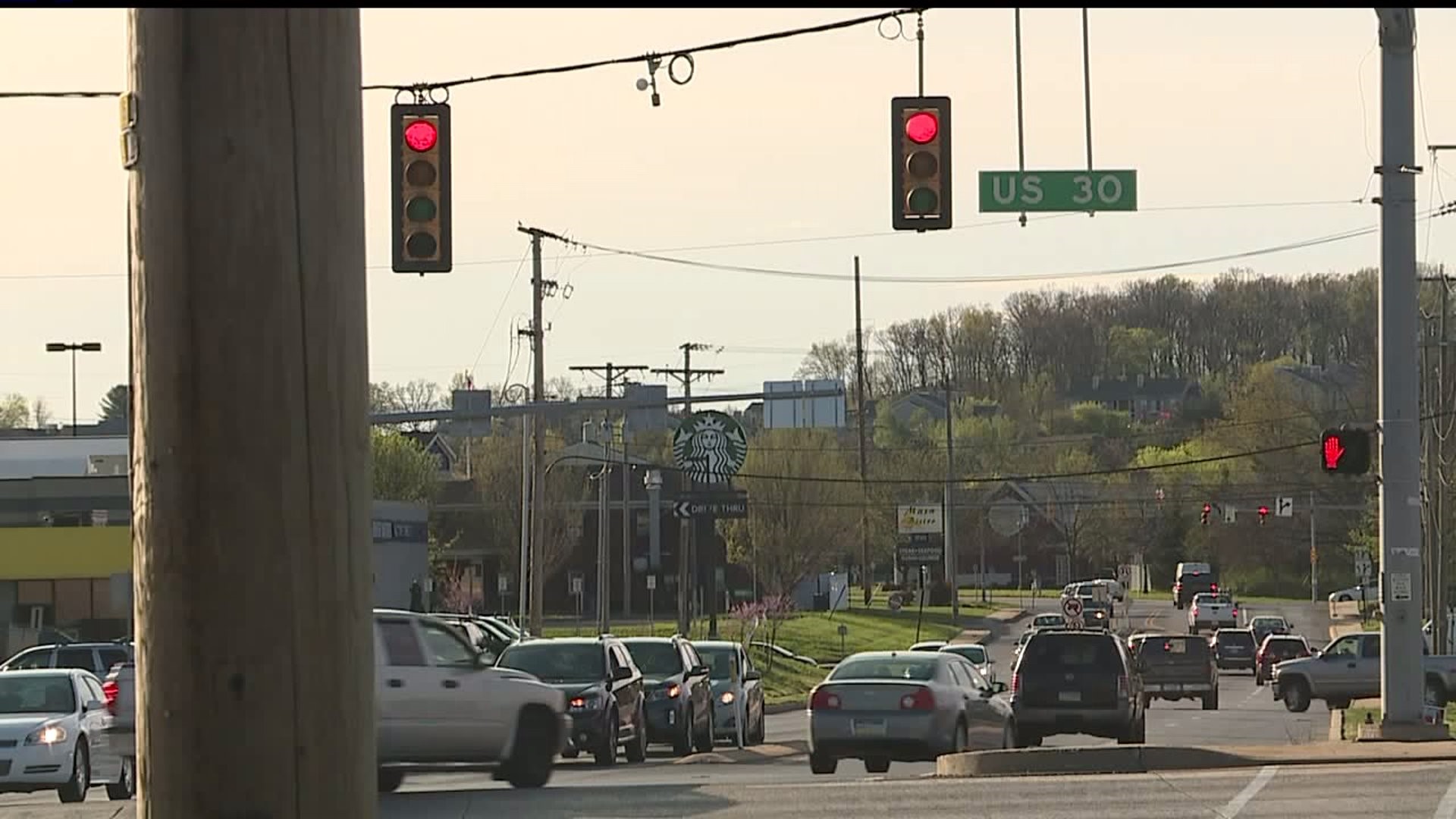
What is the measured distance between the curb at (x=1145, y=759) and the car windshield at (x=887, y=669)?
2995 millimetres

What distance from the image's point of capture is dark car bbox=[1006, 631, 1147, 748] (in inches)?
1045

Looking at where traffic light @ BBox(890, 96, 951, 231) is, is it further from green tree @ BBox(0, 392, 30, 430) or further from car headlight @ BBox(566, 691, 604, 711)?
green tree @ BBox(0, 392, 30, 430)

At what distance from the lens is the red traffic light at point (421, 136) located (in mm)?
19141

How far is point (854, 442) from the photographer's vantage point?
4729 inches

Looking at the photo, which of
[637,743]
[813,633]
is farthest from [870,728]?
[813,633]

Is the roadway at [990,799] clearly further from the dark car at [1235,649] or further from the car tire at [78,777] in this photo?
the dark car at [1235,649]

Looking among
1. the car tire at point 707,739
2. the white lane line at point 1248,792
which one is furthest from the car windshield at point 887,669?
the car tire at point 707,739

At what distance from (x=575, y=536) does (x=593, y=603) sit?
520cm

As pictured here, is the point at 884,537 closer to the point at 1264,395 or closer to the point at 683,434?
the point at 1264,395

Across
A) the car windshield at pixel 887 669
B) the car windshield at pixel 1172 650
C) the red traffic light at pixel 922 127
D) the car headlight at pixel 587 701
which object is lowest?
the car windshield at pixel 1172 650

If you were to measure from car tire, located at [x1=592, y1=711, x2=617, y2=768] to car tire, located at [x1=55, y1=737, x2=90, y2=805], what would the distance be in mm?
5857

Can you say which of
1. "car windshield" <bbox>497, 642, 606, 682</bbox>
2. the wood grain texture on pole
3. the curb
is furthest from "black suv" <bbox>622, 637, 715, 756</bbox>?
the wood grain texture on pole

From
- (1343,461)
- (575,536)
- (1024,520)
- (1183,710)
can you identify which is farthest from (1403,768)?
(1024,520)

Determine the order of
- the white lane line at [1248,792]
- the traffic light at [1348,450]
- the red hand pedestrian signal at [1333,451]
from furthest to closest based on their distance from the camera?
the red hand pedestrian signal at [1333,451] < the traffic light at [1348,450] < the white lane line at [1248,792]
